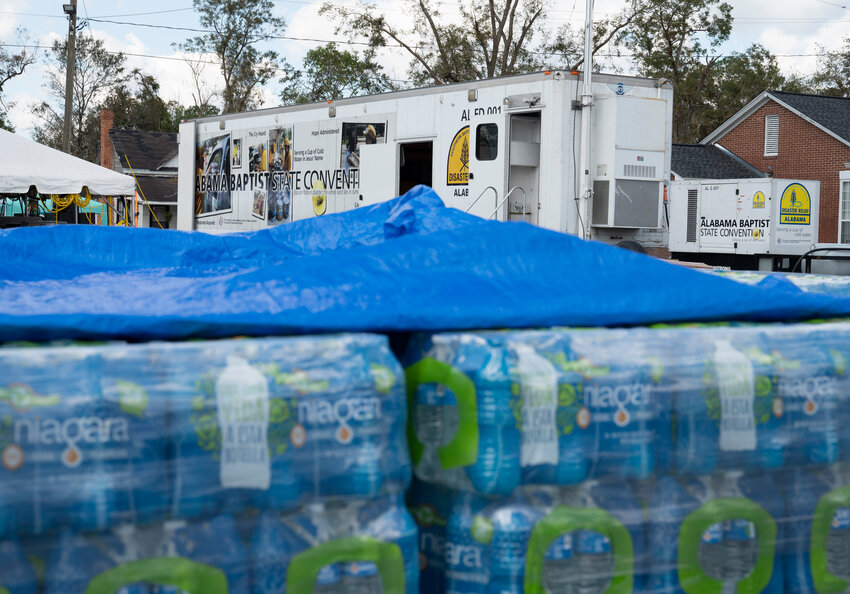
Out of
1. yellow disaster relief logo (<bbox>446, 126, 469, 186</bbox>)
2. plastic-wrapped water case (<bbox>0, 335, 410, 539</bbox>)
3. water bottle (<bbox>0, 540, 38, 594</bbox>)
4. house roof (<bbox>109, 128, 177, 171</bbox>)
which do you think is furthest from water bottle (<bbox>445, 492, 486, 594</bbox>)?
house roof (<bbox>109, 128, 177, 171</bbox>)

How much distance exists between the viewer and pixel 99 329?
286cm

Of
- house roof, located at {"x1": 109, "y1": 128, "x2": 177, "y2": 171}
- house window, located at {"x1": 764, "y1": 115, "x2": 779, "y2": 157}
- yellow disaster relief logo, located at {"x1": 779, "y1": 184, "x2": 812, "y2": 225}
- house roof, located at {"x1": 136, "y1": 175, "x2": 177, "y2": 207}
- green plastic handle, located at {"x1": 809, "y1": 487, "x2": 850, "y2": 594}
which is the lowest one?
green plastic handle, located at {"x1": 809, "y1": 487, "x2": 850, "y2": 594}

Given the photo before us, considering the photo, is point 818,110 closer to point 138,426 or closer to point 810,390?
point 810,390

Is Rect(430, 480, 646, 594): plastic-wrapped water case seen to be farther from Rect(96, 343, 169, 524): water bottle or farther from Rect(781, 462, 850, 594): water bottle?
Rect(96, 343, 169, 524): water bottle

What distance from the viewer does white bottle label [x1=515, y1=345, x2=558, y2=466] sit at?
300cm

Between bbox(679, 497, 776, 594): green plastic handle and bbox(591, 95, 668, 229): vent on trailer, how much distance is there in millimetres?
10575

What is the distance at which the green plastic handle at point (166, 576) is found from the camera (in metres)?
2.63

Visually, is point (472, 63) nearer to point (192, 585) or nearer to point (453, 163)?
point (453, 163)

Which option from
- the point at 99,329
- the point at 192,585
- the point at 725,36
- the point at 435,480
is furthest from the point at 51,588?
the point at 725,36

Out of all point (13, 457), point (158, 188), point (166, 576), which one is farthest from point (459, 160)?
point (158, 188)

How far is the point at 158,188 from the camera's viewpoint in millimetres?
47656

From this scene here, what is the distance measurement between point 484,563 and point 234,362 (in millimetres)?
982

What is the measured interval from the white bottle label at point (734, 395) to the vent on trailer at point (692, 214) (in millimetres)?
23002

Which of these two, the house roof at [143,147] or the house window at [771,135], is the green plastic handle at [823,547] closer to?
the house window at [771,135]
